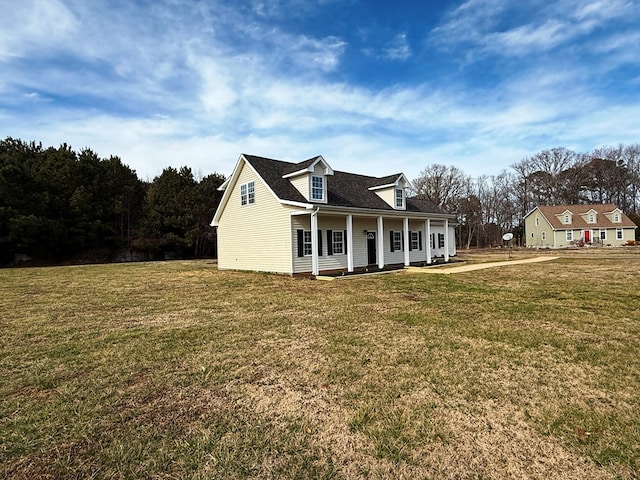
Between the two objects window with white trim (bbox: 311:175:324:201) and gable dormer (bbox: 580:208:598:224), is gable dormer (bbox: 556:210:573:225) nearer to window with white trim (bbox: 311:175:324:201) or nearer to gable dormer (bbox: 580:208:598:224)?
gable dormer (bbox: 580:208:598:224)

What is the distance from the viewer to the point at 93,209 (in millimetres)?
28500

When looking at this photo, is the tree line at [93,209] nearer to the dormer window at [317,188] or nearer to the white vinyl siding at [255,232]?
the white vinyl siding at [255,232]

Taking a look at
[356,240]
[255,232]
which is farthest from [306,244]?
[356,240]

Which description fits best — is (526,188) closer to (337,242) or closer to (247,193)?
(337,242)

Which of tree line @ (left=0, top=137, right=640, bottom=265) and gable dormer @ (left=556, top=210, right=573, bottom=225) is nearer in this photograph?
tree line @ (left=0, top=137, right=640, bottom=265)

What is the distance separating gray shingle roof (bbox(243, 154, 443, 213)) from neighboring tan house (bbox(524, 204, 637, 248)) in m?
29.1

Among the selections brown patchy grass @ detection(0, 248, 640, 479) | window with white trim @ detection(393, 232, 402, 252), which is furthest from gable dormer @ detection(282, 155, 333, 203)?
brown patchy grass @ detection(0, 248, 640, 479)

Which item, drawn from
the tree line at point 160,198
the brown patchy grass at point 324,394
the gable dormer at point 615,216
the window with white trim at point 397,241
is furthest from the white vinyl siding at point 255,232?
the gable dormer at point 615,216

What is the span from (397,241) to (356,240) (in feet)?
11.1

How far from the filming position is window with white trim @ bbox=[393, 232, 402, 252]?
766 inches

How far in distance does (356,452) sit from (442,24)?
14383mm

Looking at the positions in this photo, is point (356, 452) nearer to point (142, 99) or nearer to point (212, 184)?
point (142, 99)

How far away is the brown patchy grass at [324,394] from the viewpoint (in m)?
2.37

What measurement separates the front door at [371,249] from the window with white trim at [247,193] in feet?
20.8
